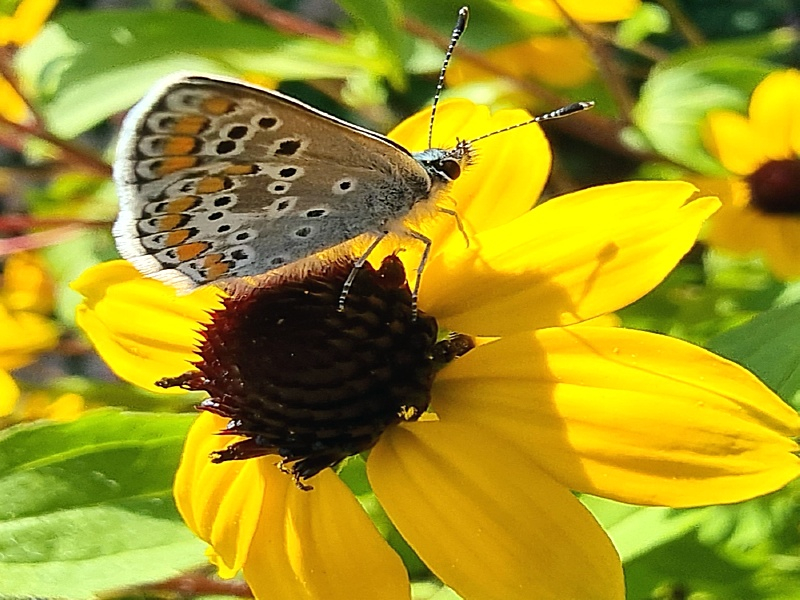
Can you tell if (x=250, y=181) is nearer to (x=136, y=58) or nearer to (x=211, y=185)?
(x=211, y=185)

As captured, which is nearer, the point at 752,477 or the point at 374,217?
the point at 752,477

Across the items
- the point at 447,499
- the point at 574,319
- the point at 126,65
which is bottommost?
the point at 447,499

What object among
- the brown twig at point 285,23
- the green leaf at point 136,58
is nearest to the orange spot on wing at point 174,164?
the green leaf at point 136,58

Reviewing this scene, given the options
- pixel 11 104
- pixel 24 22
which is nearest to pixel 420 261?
pixel 24 22

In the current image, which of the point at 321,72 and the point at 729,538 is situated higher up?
the point at 321,72

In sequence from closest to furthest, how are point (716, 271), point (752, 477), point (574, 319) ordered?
1. point (752, 477)
2. point (574, 319)
3. point (716, 271)

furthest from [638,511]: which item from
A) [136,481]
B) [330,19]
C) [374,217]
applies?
[330,19]

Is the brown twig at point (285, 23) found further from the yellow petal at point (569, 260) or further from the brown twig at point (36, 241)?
the yellow petal at point (569, 260)

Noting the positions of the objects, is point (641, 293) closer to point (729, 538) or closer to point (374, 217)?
point (374, 217)
